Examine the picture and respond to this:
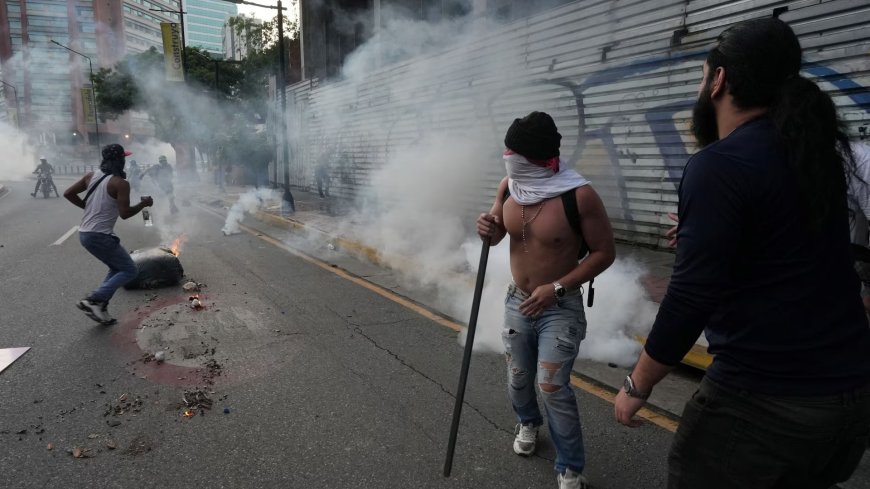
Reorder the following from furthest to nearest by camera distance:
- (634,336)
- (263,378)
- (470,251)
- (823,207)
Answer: (470,251) → (634,336) → (263,378) → (823,207)

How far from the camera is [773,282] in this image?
1.21m

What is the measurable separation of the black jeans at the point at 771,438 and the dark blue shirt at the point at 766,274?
4 cm

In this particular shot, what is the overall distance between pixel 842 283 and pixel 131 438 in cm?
314

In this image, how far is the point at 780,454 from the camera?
3.98ft

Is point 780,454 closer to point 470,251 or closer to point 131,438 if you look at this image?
point 131,438

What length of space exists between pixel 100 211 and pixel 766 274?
17.8 feet

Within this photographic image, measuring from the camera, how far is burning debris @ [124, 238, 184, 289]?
19.5 ft

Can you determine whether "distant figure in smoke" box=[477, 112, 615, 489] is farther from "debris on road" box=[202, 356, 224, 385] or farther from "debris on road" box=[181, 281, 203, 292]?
"debris on road" box=[181, 281, 203, 292]

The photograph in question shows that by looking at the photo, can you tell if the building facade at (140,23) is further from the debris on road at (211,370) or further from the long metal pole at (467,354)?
the long metal pole at (467,354)

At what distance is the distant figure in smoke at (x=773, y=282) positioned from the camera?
1175 millimetres

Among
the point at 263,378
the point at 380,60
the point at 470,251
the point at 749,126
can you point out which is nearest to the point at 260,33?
the point at 380,60

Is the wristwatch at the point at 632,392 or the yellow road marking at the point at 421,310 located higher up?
the wristwatch at the point at 632,392

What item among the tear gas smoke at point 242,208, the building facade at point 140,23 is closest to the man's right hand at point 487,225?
the tear gas smoke at point 242,208

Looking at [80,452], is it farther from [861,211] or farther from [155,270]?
[861,211]
